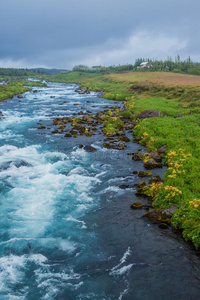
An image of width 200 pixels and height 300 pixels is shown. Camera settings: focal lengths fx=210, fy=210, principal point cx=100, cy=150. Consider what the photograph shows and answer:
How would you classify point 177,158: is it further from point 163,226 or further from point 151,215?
point 163,226

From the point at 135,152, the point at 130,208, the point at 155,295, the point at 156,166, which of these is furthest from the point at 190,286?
the point at 135,152

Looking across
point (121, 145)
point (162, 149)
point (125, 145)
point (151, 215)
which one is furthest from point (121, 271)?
point (125, 145)

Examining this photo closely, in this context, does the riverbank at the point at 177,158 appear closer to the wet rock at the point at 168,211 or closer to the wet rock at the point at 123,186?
the wet rock at the point at 168,211

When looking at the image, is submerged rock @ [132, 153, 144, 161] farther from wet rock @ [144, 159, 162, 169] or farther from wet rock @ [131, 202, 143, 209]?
wet rock @ [131, 202, 143, 209]

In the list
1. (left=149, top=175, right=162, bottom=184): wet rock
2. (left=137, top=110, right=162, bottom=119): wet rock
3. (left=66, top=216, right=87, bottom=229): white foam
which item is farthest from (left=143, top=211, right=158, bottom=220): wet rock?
(left=137, top=110, right=162, bottom=119): wet rock

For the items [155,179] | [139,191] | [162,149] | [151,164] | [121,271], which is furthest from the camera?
[162,149]

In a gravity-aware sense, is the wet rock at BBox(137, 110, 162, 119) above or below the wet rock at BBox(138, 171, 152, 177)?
above

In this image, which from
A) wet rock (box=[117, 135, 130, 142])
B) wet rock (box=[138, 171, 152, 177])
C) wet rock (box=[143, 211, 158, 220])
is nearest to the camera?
wet rock (box=[143, 211, 158, 220])

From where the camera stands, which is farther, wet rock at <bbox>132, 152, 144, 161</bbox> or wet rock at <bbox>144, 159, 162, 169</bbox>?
wet rock at <bbox>132, 152, 144, 161</bbox>

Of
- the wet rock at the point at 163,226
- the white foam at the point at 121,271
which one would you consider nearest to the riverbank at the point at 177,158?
the wet rock at the point at 163,226

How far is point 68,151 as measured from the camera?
69.7 ft

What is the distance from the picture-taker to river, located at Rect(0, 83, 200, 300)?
7.78 m

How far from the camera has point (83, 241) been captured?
10.1 m

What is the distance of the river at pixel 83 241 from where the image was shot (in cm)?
778
